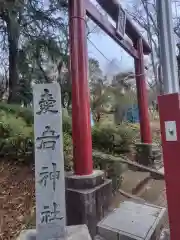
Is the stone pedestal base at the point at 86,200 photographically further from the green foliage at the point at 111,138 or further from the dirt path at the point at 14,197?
the green foliage at the point at 111,138

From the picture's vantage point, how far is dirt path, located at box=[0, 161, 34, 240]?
3021 mm

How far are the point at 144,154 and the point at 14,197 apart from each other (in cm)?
351

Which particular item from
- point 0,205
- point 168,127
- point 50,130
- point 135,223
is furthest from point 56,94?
point 0,205

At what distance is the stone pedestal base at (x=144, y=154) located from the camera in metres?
6.02

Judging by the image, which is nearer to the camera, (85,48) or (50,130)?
(50,130)

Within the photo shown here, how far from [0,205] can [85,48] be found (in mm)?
2481

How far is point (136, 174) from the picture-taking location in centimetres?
500

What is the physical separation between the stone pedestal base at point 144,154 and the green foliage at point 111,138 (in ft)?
1.76

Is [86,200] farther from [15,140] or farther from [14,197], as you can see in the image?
[15,140]

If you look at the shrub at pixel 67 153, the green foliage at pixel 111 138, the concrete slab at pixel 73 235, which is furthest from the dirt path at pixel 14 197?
the green foliage at pixel 111 138

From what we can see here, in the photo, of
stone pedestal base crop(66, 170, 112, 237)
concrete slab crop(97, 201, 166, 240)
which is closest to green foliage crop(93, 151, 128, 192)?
concrete slab crop(97, 201, 166, 240)

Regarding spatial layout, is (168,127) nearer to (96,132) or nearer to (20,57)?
(96,132)

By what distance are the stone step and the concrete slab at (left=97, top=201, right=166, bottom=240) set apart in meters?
1.02

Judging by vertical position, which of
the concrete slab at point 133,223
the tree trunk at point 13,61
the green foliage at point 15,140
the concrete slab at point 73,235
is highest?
the tree trunk at point 13,61
